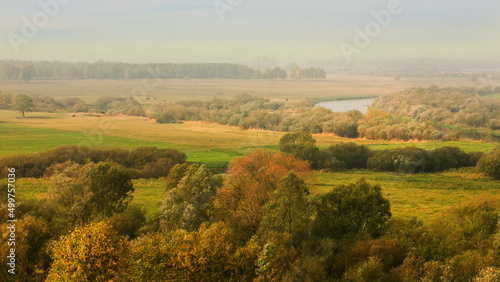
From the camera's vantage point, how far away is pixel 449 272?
2870 cm

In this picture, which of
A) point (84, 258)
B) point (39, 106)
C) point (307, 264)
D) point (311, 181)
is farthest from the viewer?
point (39, 106)

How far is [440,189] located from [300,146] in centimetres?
2483

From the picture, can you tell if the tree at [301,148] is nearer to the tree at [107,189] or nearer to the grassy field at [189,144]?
the grassy field at [189,144]

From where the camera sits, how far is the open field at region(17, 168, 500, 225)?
170ft

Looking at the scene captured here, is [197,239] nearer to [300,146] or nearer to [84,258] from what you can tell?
[84,258]

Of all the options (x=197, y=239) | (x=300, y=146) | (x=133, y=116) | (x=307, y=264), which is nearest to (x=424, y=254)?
(x=307, y=264)

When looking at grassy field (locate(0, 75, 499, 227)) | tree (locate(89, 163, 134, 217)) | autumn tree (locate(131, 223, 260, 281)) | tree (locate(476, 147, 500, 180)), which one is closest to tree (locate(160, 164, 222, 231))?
autumn tree (locate(131, 223, 260, 281))

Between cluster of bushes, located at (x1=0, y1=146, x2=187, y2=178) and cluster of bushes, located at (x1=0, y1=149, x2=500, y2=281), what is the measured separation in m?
26.6

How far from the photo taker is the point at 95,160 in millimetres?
76688

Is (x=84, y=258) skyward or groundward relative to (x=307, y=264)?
skyward

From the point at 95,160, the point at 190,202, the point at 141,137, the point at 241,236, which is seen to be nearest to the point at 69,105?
the point at 141,137

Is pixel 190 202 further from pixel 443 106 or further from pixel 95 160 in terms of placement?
pixel 443 106

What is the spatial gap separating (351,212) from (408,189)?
29124 millimetres

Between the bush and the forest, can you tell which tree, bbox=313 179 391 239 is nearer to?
the bush
